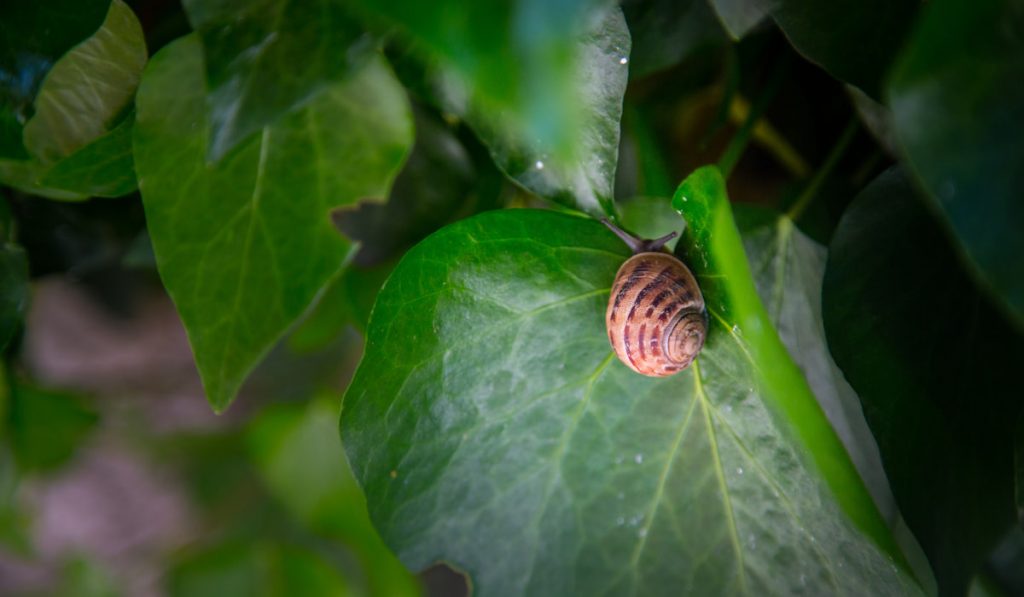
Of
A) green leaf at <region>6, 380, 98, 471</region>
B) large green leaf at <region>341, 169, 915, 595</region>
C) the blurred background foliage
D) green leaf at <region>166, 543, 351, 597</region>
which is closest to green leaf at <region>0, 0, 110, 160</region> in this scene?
the blurred background foliage

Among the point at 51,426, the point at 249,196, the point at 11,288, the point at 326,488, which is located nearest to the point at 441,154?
the point at 249,196

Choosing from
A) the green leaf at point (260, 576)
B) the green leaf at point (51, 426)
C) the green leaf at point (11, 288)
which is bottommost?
the green leaf at point (260, 576)

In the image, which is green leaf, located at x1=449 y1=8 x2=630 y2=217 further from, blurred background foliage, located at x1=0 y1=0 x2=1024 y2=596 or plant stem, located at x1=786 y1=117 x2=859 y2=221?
plant stem, located at x1=786 y1=117 x2=859 y2=221

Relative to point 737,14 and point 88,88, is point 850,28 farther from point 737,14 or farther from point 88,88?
point 88,88

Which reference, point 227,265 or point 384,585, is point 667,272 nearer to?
point 227,265

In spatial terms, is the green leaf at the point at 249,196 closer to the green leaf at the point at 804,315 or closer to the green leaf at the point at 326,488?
the green leaf at the point at 804,315

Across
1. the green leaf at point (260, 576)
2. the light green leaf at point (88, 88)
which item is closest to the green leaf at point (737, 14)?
the light green leaf at point (88, 88)
